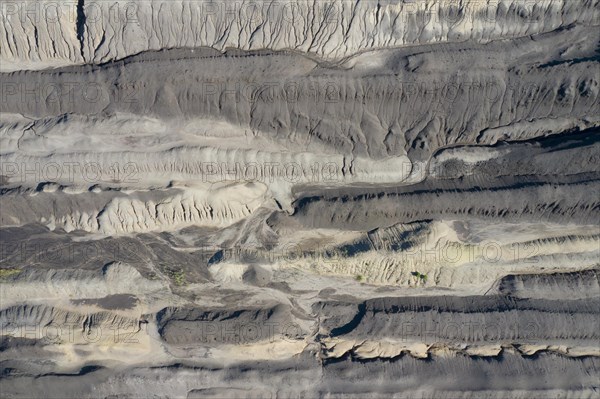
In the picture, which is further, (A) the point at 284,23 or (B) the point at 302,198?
(B) the point at 302,198

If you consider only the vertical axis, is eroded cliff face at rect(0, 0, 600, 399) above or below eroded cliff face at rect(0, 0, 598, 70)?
below

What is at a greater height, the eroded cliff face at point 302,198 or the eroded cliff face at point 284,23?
the eroded cliff face at point 284,23

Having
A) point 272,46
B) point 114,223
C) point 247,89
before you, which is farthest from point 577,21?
point 114,223

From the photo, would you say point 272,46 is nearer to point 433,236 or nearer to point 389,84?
point 389,84

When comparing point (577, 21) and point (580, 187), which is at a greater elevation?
point (577, 21)

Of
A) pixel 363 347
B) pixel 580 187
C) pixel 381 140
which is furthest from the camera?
pixel 363 347

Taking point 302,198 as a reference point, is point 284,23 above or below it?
above

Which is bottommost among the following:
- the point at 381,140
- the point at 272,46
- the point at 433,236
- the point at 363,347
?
the point at 363,347

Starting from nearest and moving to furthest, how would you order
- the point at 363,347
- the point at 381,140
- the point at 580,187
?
the point at 580,187, the point at 381,140, the point at 363,347
